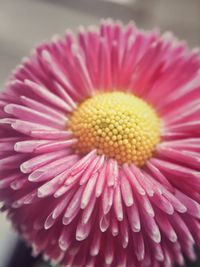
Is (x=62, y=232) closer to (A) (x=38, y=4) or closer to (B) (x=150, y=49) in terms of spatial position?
(B) (x=150, y=49)

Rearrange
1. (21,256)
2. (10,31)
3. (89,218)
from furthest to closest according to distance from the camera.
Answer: (10,31) → (21,256) → (89,218)

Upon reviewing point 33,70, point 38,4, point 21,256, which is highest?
point 38,4

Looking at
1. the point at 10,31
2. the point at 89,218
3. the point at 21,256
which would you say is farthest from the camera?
the point at 10,31

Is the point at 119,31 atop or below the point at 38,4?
below

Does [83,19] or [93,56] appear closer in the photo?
[93,56]

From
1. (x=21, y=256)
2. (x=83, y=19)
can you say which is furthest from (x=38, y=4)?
(x=21, y=256)
